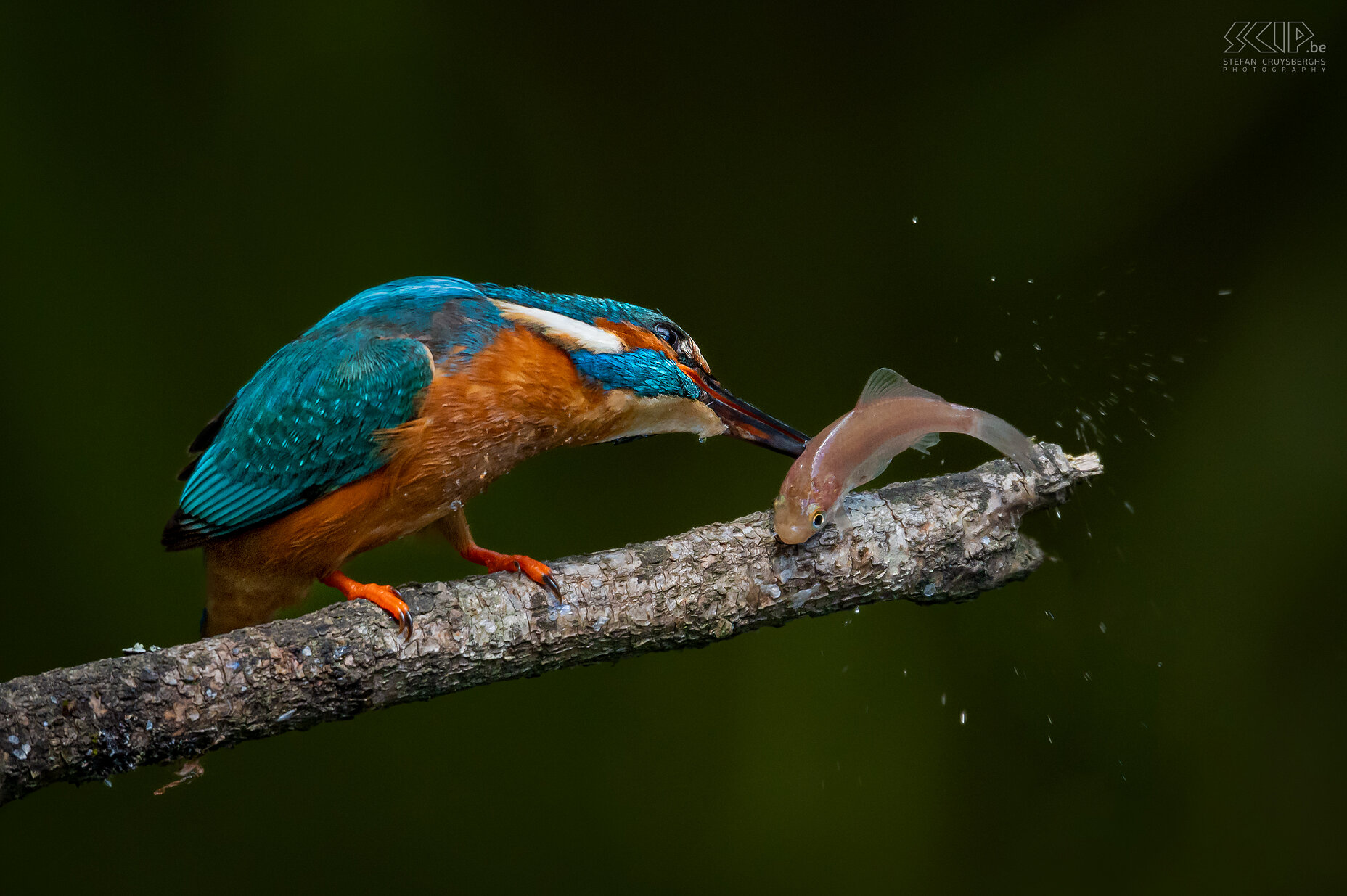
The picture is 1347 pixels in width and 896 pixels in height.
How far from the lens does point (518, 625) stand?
142cm

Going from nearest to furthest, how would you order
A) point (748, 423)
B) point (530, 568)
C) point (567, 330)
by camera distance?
1. point (530, 568)
2. point (567, 330)
3. point (748, 423)

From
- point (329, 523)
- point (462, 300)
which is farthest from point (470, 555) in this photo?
point (462, 300)

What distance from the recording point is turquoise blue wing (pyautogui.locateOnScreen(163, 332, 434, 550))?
1.50m

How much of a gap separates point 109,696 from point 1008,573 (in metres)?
1.28

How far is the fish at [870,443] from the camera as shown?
149cm

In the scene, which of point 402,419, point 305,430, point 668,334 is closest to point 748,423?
point 668,334

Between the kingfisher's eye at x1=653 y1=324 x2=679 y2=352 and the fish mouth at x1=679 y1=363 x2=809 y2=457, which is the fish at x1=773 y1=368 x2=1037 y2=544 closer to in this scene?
the fish mouth at x1=679 y1=363 x2=809 y2=457

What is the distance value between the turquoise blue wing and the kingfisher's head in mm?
220

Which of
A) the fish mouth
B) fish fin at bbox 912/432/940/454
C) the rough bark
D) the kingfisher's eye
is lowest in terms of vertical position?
the rough bark

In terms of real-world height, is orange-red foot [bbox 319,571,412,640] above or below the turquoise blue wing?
below

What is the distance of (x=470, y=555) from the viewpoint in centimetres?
180

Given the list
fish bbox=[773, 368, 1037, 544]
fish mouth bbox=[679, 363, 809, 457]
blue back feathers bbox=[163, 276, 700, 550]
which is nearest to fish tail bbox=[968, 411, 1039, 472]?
fish bbox=[773, 368, 1037, 544]

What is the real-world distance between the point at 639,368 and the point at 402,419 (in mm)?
380

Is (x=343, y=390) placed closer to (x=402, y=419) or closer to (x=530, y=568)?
(x=402, y=419)
